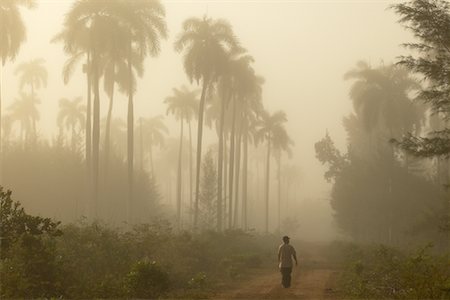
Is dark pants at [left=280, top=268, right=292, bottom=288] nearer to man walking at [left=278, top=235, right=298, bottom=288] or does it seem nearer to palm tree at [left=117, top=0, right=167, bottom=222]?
man walking at [left=278, top=235, right=298, bottom=288]

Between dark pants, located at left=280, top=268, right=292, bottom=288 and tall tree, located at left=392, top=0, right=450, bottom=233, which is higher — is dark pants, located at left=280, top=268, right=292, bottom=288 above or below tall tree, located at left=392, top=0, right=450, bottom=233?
below

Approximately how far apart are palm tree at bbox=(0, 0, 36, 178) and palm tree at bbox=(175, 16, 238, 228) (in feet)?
43.2

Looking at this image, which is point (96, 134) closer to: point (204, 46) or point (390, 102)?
point (204, 46)

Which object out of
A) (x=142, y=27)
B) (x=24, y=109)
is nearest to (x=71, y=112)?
(x=24, y=109)

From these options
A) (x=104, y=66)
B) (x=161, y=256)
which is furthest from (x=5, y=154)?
(x=161, y=256)

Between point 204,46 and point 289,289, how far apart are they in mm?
28019

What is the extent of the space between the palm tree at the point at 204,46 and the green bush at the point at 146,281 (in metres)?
25.7

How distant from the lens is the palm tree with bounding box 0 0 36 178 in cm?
3244

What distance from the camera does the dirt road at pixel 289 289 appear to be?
674 inches

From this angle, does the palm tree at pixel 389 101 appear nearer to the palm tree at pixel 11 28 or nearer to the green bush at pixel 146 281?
the palm tree at pixel 11 28

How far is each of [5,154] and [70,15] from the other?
1075cm

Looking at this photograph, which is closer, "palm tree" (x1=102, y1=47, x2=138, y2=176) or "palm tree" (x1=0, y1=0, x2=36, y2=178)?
"palm tree" (x1=0, y1=0, x2=36, y2=178)

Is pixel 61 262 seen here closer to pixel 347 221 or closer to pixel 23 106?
pixel 347 221

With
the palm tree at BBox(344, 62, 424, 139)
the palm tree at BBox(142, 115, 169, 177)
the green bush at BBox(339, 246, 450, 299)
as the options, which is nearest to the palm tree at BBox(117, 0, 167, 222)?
the green bush at BBox(339, 246, 450, 299)
